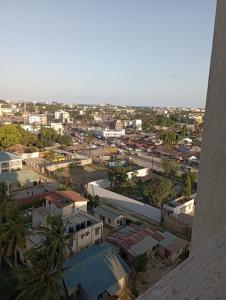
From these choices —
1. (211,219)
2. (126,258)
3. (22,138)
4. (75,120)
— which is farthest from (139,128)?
(211,219)

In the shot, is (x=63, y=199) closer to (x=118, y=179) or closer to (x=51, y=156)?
(x=118, y=179)

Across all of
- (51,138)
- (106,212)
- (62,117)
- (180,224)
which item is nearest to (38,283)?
(106,212)

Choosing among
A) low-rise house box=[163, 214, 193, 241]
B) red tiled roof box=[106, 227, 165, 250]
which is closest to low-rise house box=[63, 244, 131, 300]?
red tiled roof box=[106, 227, 165, 250]

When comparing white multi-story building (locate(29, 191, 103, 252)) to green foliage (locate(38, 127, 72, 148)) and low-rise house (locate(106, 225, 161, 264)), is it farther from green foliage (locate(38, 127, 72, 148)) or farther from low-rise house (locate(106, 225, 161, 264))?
green foliage (locate(38, 127, 72, 148))

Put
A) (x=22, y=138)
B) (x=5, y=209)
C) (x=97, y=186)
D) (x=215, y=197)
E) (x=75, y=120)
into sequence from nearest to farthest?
(x=215, y=197) → (x=5, y=209) → (x=97, y=186) → (x=22, y=138) → (x=75, y=120)

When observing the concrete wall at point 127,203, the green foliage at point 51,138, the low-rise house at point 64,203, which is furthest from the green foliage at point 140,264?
the green foliage at point 51,138

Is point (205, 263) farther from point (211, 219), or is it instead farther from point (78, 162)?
Result: point (78, 162)

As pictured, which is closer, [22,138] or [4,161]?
[4,161]
